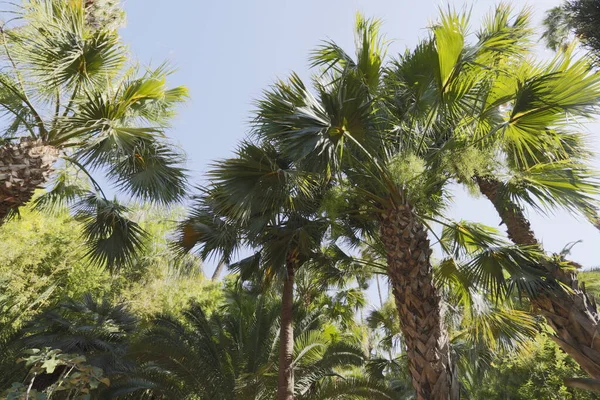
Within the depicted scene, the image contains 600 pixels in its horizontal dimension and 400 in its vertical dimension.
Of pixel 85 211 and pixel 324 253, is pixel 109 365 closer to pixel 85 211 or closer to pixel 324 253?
pixel 85 211

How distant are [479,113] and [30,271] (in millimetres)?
13557

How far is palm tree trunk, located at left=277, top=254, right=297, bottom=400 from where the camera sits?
6574 millimetres

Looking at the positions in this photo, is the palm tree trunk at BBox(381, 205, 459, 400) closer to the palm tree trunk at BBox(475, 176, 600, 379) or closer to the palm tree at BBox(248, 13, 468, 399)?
the palm tree at BBox(248, 13, 468, 399)

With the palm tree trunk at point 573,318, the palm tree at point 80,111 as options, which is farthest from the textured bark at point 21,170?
the palm tree trunk at point 573,318

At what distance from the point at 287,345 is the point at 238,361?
6.37ft

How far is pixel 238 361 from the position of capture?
8289 millimetres

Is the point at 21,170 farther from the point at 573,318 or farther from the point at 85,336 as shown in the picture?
the point at 573,318

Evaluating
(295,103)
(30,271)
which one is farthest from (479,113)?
(30,271)

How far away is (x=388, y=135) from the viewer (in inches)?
212

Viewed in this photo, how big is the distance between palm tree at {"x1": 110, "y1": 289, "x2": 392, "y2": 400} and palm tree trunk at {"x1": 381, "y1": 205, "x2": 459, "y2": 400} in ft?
12.2

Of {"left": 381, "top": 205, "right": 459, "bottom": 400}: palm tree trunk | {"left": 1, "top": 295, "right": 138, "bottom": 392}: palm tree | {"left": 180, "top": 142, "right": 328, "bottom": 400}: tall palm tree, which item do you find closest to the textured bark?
{"left": 180, "top": 142, "right": 328, "bottom": 400}: tall palm tree

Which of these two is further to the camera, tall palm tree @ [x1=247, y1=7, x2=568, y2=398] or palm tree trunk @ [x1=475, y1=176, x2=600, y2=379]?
palm tree trunk @ [x1=475, y1=176, x2=600, y2=379]

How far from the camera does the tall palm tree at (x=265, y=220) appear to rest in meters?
5.32

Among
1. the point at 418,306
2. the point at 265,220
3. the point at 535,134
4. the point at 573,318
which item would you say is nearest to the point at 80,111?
the point at 265,220
